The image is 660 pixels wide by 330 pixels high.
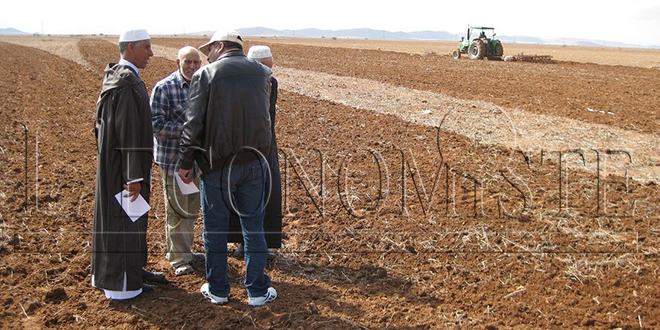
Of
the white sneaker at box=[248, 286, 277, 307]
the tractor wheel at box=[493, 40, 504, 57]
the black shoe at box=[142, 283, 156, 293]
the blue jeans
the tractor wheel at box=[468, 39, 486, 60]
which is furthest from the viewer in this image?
the tractor wheel at box=[493, 40, 504, 57]

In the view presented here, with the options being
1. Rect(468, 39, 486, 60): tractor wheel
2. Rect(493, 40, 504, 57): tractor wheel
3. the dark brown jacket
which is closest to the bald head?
the dark brown jacket

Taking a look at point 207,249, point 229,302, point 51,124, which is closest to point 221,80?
point 207,249

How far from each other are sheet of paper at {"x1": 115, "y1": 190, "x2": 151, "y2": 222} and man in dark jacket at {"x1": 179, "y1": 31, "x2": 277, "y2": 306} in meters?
0.35

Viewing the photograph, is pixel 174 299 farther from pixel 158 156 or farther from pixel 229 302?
pixel 158 156

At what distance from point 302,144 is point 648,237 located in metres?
5.40

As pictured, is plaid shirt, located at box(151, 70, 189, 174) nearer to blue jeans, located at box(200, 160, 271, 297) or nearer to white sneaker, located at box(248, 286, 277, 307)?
blue jeans, located at box(200, 160, 271, 297)

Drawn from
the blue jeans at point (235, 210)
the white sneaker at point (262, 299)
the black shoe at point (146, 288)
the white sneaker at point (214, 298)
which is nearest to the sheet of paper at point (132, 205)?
the blue jeans at point (235, 210)

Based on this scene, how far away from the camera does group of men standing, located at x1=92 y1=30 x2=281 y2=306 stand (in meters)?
3.65

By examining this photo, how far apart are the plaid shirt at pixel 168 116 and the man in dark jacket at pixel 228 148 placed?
19.8 inches

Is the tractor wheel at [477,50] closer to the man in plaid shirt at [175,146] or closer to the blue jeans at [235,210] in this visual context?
the man in plaid shirt at [175,146]

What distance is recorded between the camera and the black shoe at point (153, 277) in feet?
14.5

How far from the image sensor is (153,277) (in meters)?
4.45

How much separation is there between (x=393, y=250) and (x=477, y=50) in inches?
1052

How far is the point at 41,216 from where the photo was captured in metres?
6.00
